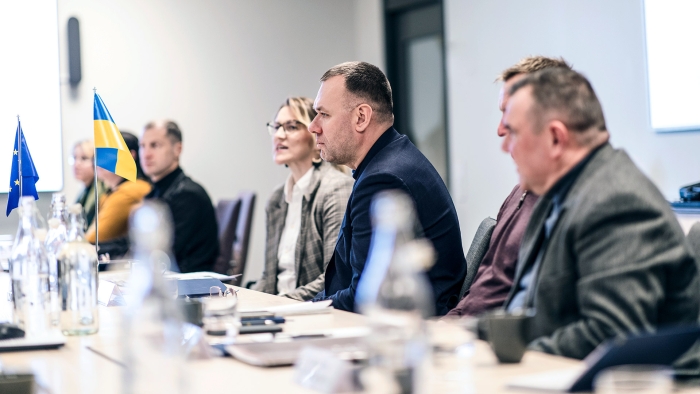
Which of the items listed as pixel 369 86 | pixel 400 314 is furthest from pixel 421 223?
pixel 400 314

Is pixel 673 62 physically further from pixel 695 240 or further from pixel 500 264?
pixel 695 240

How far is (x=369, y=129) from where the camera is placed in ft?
9.75

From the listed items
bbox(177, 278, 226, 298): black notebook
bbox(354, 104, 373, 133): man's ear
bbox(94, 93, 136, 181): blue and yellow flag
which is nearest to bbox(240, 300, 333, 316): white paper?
bbox(177, 278, 226, 298): black notebook

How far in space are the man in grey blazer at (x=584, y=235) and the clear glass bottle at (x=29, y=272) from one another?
1.09 metres

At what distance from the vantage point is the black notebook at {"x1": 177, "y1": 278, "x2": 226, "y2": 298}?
258cm

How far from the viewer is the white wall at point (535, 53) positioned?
4172mm

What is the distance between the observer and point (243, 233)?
4875mm

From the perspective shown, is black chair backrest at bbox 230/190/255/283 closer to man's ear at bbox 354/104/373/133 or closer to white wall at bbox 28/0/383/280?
white wall at bbox 28/0/383/280

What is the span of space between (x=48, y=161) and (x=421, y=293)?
200 inches

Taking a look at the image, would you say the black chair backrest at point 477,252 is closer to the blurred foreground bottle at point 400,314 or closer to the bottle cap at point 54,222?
the bottle cap at point 54,222

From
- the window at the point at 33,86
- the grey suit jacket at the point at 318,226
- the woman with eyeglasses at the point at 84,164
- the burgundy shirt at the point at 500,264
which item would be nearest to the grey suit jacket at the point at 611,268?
the burgundy shirt at the point at 500,264

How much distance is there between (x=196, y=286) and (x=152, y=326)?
5.56 feet

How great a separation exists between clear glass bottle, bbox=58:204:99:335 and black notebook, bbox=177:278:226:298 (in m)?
0.53

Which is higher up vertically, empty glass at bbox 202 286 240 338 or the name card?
empty glass at bbox 202 286 240 338
